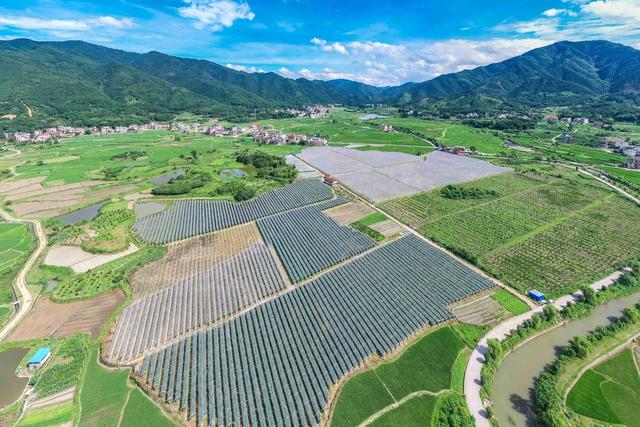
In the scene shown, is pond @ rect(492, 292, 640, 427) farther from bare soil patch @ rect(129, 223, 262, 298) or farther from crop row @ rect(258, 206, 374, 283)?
bare soil patch @ rect(129, 223, 262, 298)

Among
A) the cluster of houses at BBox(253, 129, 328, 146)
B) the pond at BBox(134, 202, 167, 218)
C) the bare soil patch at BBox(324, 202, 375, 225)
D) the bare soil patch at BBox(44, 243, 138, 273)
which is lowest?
the bare soil patch at BBox(44, 243, 138, 273)

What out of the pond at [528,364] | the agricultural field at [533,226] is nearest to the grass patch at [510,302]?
the agricultural field at [533,226]

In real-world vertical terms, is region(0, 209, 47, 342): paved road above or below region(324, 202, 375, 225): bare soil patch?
below

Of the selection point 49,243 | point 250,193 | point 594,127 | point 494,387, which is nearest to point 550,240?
point 494,387

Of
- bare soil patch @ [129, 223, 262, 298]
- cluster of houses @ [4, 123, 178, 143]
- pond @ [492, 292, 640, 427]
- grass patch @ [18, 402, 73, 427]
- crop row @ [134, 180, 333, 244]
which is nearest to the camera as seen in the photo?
grass patch @ [18, 402, 73, 427]

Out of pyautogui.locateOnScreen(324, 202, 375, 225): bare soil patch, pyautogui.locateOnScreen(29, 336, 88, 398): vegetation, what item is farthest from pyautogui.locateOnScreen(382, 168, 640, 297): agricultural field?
pyautogui.locateOnScreen(29, 336, 88, 398): vegetation

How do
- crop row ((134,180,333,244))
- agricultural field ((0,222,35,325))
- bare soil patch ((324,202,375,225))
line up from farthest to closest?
bare soil patch ((324,202,375,225)) → crop row ((134,180,333,244)) → agricultural field ((0,222,35,325))

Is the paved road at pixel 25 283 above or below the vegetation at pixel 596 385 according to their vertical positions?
below

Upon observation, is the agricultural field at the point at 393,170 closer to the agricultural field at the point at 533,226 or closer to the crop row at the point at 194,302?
the agricultural field at the point at 533,226
